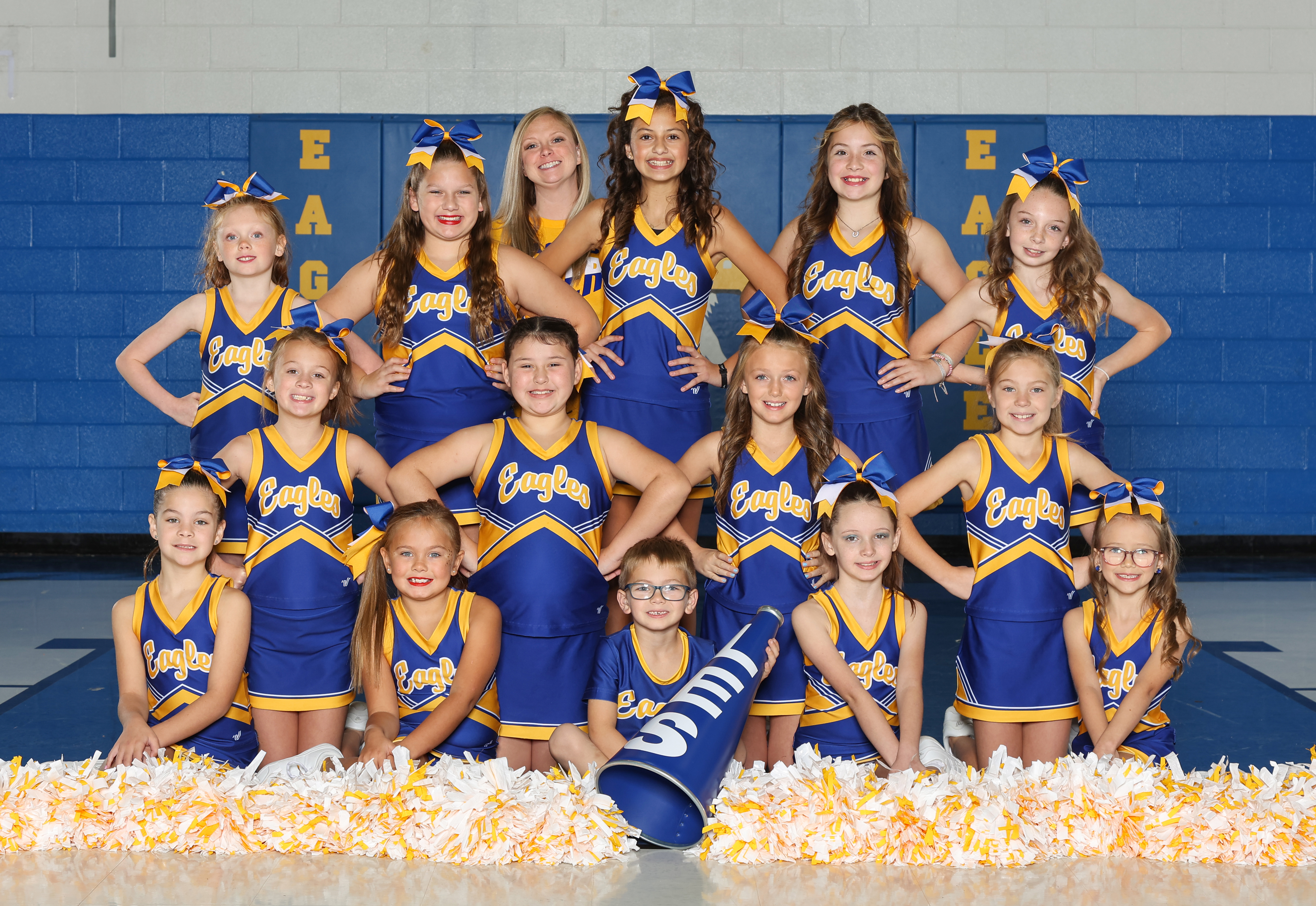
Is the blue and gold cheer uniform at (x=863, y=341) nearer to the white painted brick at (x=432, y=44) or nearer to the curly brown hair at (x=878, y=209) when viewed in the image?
→ the curly brown hair at (x=878, y=209)

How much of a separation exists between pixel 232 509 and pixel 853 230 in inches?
77.3

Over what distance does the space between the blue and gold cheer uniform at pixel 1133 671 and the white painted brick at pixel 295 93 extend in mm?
5307

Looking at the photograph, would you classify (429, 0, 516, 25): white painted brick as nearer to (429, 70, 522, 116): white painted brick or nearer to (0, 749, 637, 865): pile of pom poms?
(429, 70, 522, 116): white painted brick

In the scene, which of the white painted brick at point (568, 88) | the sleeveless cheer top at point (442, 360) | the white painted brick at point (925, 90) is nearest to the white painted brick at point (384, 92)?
the white painted brick at point (568, 88)

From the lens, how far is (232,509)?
3473 mm

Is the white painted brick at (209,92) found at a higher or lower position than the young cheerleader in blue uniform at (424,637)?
higher

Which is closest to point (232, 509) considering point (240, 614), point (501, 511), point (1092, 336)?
point (240, 614)

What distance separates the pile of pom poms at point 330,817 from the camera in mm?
2477

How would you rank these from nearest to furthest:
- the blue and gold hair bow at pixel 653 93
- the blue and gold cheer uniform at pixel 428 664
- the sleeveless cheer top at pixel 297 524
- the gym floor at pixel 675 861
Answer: the gym floor at pixel 675 861 → the blue and gold cheer uniform at pixel 428 664 → the sleeveless cheer top at pixel 297 524 → the blue and gold hair bow at pixel 653 93

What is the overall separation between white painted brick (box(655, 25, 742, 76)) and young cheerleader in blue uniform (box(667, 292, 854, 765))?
396cm

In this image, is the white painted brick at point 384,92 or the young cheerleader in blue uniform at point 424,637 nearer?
the young cheerleader in blue uniform at point 424,637

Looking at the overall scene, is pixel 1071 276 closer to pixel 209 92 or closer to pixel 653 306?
pixel 653 306

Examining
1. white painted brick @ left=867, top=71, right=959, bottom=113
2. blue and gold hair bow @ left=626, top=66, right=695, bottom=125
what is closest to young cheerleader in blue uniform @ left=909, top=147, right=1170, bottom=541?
blue and gold hair bow @ left=626, top=66, right=695, bottom=125

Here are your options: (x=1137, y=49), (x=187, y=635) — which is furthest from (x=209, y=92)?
(x=1137, y=49)
